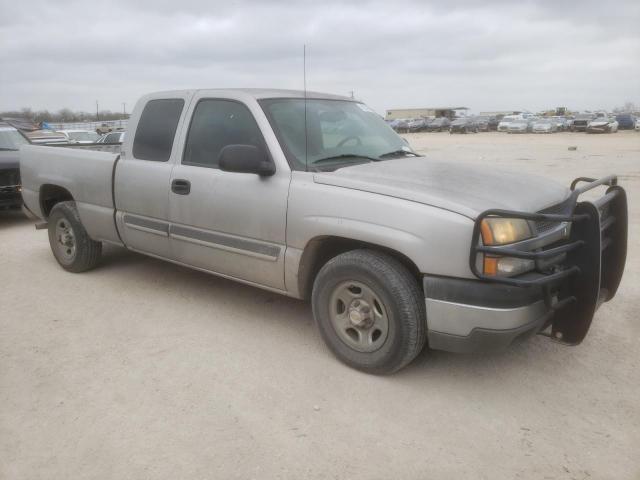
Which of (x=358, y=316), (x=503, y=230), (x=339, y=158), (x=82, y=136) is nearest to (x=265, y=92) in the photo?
(x=339, y=158)

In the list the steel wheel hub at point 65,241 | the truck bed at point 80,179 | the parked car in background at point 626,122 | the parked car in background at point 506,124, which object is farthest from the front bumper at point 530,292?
the parked car in background at point 626,122

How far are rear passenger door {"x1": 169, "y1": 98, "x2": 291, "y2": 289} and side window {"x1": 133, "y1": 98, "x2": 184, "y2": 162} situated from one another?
22cm

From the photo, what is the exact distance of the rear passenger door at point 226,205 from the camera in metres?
3.66

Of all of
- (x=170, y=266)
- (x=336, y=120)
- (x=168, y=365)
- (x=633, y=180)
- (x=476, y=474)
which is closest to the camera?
(x=476, y=474)

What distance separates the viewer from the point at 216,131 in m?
4.11

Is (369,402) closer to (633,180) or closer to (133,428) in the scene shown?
(133,428)

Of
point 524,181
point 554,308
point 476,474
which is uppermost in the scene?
point 524,181

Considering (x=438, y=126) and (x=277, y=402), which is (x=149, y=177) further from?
(x=438, y=126)

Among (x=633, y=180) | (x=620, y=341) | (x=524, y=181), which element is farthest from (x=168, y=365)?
(x=633, y=180)

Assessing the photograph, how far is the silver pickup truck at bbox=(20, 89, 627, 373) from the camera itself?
2.89m

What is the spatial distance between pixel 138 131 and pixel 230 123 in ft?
3.77

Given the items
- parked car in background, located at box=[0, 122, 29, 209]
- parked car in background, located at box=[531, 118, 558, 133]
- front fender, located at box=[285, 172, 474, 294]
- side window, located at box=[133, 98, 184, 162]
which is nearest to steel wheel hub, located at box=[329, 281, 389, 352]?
front fender, located at box=[285, 172, 474, 294]

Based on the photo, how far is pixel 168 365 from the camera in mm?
3523

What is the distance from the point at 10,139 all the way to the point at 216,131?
726cm
